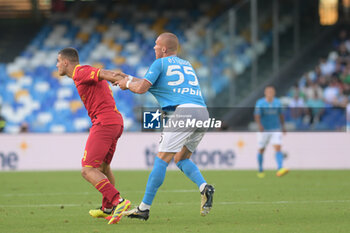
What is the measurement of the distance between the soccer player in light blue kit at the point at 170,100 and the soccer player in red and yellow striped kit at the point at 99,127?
10.0 inches

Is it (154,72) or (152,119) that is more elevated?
(154,72)

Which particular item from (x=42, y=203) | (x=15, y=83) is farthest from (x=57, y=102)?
(x=42, y=203)

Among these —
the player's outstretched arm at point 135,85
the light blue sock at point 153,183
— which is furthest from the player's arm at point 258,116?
the player's outstretched arm at point 135,85

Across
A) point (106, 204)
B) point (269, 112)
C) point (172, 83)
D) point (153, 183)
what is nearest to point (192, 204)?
point (106, 204)

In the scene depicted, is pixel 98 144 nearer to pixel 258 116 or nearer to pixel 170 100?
pixel 170 100

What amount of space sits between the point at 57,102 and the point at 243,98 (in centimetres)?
748

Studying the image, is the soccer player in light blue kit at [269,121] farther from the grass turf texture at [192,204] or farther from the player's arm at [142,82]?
the player's arm at [142,82]

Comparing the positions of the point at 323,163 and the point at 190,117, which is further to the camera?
the point at 323,163

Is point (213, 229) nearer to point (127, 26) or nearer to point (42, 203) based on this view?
point (42, 203)

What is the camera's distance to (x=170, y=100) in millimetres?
7824

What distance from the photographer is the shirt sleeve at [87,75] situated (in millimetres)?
7746

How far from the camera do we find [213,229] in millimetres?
7172

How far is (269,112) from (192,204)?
7283mm

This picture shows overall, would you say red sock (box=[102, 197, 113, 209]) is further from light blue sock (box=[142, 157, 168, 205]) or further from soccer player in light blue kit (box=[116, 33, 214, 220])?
light blue sock (box=[142, 157, 168, 205])
